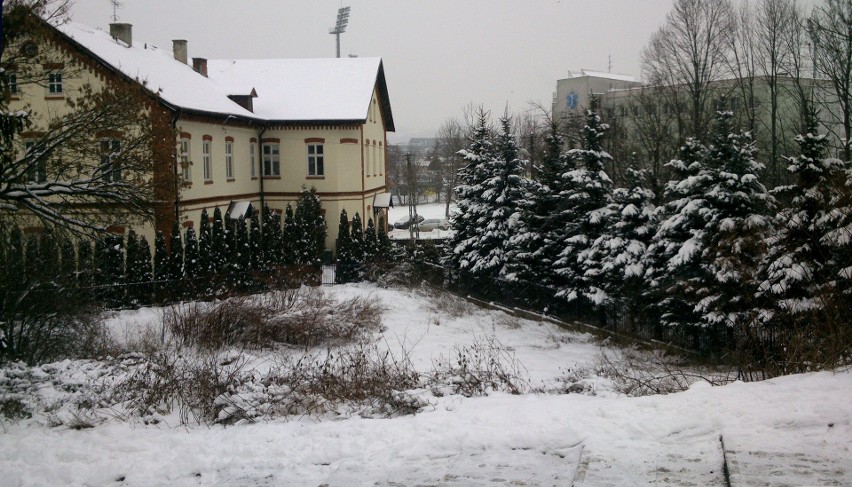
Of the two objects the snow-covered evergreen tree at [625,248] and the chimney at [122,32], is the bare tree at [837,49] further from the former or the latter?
the chimney at [122,32]

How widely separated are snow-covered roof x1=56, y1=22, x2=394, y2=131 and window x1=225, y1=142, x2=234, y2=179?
5.29 ft

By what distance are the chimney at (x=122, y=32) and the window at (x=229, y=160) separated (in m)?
5.96

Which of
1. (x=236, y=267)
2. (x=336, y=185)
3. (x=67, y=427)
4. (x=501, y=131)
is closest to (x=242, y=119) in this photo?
(x=336, y=185)

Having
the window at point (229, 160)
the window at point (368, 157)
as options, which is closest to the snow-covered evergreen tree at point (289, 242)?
the window at point (229, 160)

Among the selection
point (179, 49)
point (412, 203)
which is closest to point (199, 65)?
point (179, 49)

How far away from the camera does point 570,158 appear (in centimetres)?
2470

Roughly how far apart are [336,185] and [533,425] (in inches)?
1230

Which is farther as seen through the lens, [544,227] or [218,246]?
[218,246]

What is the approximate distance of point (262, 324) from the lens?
17.6 metres

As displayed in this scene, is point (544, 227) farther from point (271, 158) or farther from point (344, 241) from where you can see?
point (271, 158)

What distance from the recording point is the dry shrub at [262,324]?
17.0 meters

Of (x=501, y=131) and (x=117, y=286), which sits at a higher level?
(x=501, y=131)

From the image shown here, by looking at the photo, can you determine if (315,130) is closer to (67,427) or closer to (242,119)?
(242,119)

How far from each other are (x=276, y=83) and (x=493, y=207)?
17.2 meters
